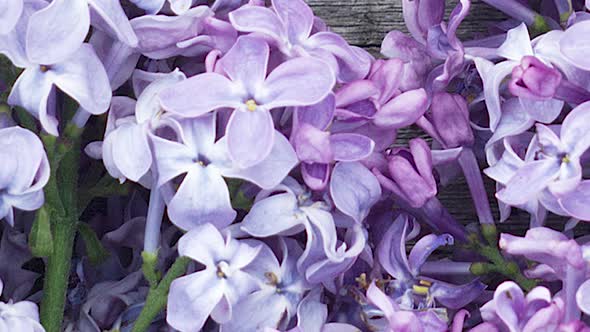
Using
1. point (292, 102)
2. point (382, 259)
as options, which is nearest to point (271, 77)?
point (292, 102)

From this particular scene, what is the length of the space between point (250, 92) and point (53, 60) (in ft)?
0.36

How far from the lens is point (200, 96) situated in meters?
0.62

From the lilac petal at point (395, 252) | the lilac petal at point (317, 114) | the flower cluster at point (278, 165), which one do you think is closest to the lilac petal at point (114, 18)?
the flower cluster at point (278, 165)

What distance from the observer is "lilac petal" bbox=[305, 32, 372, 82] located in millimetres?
667

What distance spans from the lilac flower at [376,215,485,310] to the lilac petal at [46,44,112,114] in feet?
0.66

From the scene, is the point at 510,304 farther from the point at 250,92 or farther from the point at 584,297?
the point at 250,92

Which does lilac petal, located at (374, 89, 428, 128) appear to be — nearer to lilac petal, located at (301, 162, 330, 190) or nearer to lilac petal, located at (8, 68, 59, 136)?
lilac petal, located at (301, 162, 330, 190)

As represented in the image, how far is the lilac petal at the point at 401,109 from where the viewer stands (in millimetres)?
661

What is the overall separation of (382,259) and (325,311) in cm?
5

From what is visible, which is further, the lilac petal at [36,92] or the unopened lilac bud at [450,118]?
the unopened lilac bud at [450,118]

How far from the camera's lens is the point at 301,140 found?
0.63 m

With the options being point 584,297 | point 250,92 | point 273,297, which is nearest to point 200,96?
point 250,92

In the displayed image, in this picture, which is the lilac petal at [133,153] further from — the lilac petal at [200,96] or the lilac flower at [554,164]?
the lilac flower at [554,164]

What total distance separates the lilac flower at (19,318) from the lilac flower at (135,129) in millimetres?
90
